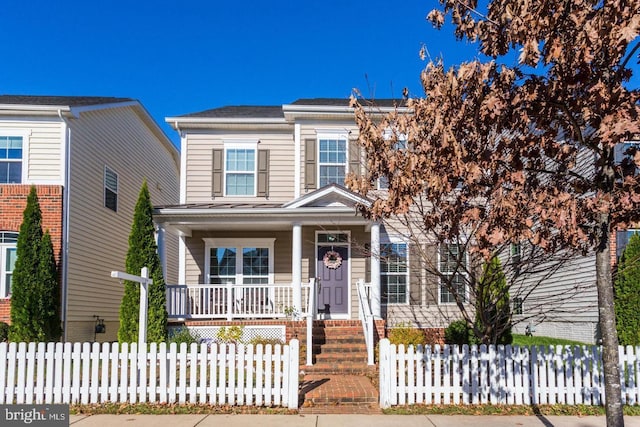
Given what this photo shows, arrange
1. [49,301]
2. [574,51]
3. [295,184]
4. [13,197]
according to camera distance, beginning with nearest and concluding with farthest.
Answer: [574,51], [49,301], [13,197], [295,184]

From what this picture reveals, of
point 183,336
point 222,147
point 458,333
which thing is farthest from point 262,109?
point 458,333

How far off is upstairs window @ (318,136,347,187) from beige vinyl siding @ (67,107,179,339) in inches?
236

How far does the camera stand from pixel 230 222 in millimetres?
12727

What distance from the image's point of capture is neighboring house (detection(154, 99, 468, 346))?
1316cm

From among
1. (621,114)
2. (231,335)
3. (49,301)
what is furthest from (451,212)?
(49,301)

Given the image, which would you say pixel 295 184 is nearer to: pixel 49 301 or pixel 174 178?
pixel 49 301

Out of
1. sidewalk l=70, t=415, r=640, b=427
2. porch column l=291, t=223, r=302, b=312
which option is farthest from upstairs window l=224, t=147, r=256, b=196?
sidewalk l=70, t=415, r=640, b=427

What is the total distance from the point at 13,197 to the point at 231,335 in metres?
5.96

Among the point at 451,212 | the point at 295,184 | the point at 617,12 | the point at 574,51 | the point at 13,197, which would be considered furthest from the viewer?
the point at 295,184

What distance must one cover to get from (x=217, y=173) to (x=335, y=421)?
8.89 m

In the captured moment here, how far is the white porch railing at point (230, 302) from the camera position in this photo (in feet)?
40.7

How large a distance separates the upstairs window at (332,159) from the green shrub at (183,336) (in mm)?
4941

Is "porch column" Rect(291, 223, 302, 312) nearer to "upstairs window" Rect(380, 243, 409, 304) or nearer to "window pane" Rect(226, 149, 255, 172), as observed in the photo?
"upstairs window" Rect(380, 243, 409, 304)
